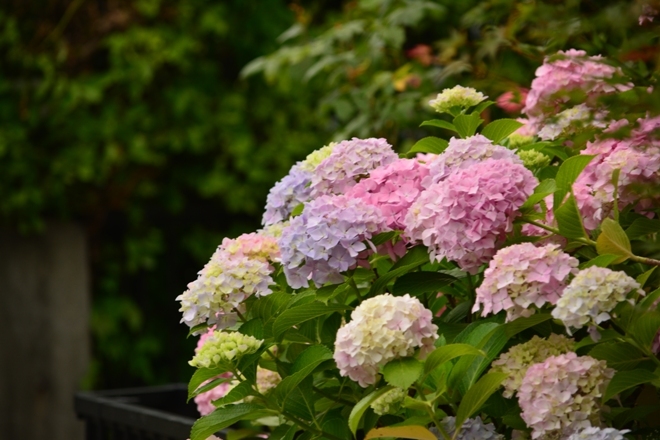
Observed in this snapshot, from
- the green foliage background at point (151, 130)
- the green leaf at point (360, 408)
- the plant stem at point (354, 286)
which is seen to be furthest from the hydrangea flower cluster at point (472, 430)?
the green foliage background at point (151, 130)

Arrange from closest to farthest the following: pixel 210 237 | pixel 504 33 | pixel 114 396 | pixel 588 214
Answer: pixel 588 214, pixel 504 33, pixel 114 396, pixel 210 237

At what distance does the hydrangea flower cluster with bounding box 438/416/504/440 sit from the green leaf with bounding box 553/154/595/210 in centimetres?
34

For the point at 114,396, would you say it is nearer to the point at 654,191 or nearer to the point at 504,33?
the point at 504,33

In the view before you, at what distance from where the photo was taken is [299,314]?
1333mm

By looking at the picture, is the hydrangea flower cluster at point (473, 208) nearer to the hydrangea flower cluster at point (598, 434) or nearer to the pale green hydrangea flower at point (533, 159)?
the pale green hydrangea flower at point (533, 159)

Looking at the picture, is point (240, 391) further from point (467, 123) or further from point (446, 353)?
point (467, 123)

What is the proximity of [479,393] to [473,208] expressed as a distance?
0.25 m

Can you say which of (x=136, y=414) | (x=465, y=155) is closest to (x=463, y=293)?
(x=465, y=155)

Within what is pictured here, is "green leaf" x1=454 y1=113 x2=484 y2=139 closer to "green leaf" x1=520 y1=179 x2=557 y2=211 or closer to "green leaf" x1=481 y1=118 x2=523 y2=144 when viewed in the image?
"green leaf" x1=481 y1=118 x2=523 y2=144

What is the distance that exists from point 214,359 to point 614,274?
549 millimetres

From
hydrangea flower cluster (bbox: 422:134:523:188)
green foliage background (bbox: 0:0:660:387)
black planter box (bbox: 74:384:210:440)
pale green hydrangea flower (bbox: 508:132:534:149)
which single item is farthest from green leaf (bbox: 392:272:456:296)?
green foliage background (bbox: 0:0:660:387)

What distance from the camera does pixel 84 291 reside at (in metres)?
4.09

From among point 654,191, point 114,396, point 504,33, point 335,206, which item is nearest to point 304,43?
point 504,33

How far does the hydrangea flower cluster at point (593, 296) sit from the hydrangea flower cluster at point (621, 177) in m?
0.24
